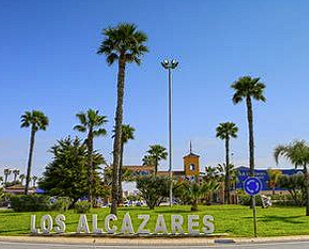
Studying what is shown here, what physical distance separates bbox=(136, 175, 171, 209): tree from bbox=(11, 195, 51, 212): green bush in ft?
30.1

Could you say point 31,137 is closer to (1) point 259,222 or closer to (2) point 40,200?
(2) point 40,200

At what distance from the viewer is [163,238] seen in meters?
17.9

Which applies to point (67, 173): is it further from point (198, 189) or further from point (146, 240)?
point (146, 240)

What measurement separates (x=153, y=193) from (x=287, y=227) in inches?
864

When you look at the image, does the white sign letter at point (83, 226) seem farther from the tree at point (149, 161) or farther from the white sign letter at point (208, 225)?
the tree at point (149, 161)

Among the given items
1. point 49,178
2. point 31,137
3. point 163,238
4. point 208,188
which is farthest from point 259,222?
point 31,137

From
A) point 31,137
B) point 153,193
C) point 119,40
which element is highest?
point 119,40

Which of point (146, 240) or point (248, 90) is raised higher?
point (248, 90)

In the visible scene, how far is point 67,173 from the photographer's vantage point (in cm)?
4609

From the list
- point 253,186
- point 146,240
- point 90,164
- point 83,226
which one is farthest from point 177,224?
point 90,164

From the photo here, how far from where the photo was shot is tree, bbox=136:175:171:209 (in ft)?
138

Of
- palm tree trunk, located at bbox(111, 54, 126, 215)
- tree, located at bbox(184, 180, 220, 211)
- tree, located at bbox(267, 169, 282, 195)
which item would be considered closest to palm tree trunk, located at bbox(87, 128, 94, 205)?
tree, located at bbox(184, 180, 220, 211)

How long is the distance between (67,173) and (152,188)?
998cm

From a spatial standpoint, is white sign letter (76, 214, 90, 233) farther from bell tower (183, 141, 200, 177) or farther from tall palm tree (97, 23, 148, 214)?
bell tower (183, 141, 200, 177)
